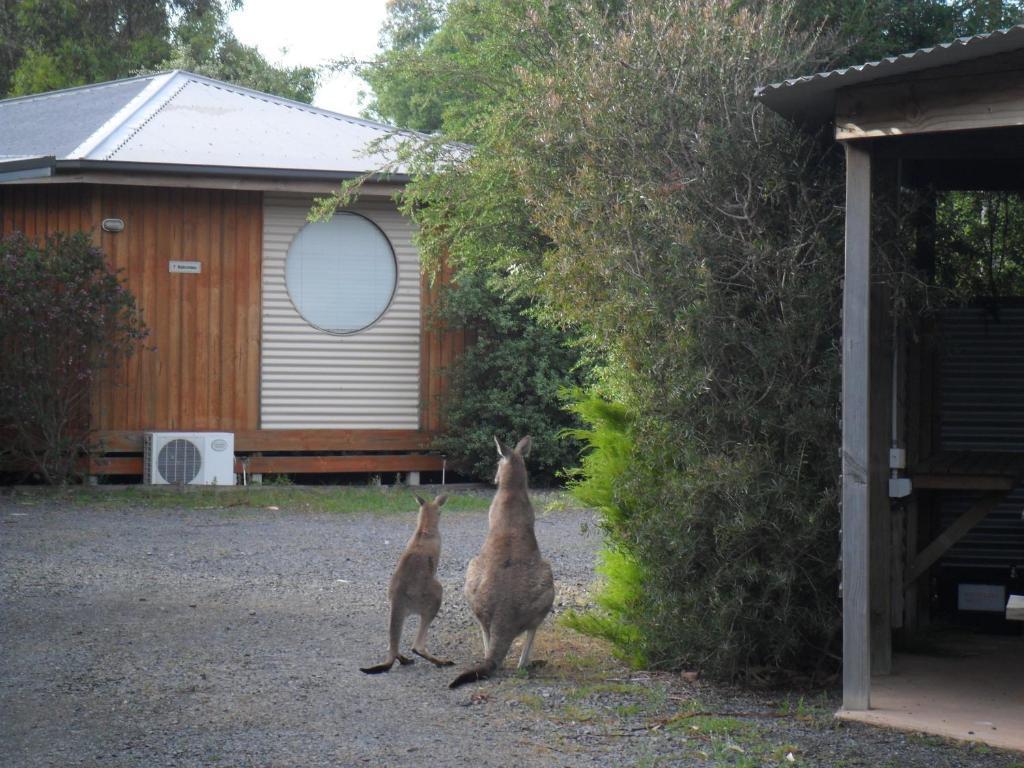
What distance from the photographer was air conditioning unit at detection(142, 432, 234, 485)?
1465 centimetres

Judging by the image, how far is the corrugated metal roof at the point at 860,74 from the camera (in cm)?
521

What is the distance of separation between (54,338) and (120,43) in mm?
21553

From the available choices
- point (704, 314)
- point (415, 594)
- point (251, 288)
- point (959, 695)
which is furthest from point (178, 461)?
point (959, 695)

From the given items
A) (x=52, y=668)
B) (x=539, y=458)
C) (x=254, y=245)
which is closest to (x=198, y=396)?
(x=254, y=245)

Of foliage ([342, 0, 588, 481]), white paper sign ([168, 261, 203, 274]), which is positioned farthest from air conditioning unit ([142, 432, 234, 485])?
foliage ([342, 0, 588, 481])

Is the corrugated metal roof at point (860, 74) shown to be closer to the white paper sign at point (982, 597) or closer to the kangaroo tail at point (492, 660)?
the kangaroo tail at point (492, 660)

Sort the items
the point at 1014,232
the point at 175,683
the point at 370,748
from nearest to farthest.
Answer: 1. the point at 370,748
2. the point at 175,683
3. the point at 1014,232

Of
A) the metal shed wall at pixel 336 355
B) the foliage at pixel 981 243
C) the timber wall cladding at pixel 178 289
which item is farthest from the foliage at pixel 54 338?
the foliage at pixel 981 243

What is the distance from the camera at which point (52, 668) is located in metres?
6.61

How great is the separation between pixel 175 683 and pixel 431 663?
1.41 metres

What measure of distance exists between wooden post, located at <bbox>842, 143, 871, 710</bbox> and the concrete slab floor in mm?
257

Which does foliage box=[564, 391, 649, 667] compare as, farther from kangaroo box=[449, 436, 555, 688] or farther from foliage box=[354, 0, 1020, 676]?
kangaroo box=[449, 436, 555, 688]

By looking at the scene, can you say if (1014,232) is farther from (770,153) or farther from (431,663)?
(431,663)

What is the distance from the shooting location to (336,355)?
15.6 meters
